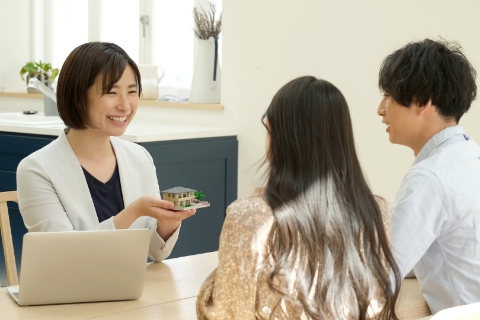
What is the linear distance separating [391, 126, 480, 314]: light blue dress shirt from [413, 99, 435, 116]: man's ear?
98 mm

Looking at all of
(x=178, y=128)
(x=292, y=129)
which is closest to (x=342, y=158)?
(x=292, y=129)

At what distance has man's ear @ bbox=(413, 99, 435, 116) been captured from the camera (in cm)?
166

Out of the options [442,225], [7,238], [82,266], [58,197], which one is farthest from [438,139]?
[7,238]

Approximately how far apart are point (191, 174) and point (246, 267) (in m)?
1.98

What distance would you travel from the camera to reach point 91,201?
188 cm

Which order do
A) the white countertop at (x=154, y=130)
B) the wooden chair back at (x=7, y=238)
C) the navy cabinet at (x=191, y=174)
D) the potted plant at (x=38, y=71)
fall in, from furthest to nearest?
the potted plant at (x=38, y=71)
the navy cabinet at (x=191, y=174)
the white countertop at (x=154, y=130)
the wooden chair back at (x=7, y=238)

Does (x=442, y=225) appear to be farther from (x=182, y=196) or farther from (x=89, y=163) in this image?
(x=89, y=163)

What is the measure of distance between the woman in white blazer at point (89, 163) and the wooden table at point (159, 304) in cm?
10

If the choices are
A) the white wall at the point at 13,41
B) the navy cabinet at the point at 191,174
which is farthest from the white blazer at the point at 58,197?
the white wall at the point at 13,41

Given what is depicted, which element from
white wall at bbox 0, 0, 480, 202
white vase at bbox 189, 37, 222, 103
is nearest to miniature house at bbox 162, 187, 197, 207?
white wall at bbox 0, 0, 480, 202

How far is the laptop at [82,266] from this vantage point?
4.60ft

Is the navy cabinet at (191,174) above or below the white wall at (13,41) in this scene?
below

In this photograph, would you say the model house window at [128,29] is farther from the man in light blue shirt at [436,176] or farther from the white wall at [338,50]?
the man in light blue shirt at [436,176]

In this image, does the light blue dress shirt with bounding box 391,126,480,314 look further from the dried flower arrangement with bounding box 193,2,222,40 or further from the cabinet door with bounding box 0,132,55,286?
the dried flower arrangement with bounding box 193,2,222,40
